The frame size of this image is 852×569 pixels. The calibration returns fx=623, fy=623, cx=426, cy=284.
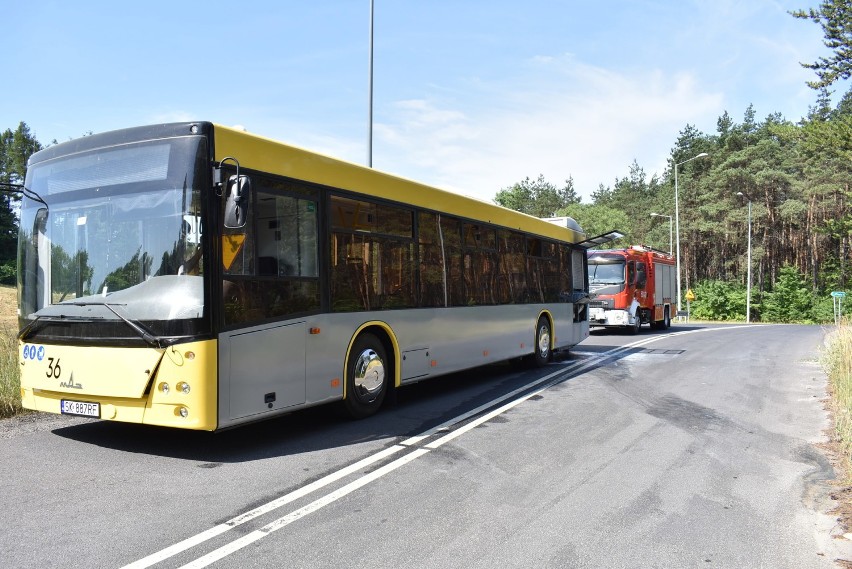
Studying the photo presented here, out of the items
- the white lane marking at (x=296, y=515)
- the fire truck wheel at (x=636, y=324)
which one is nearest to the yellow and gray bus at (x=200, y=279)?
the white lane marking at (x=296, y=515)

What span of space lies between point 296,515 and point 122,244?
2881 millimetres

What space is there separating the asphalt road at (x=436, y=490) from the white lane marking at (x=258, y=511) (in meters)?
0.02

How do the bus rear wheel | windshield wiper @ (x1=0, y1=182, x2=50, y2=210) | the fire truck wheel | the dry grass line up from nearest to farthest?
windshield wiper @ (x1=0, y1=182, x2=50, y2=210), the bus rear wheel, the dry grass, the fire truck wheel

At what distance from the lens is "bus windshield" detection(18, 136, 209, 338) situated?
5.27 meters

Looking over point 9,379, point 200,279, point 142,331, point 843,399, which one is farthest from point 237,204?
point 843,399

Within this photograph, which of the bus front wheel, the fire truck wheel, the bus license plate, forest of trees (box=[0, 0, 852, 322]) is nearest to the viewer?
the bus license plate

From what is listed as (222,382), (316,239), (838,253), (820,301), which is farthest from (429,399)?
(838,253)

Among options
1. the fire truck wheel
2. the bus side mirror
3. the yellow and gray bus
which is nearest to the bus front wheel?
the yellow and gray bus

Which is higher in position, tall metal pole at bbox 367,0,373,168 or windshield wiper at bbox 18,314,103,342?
tall metal pole at bbox 367,0,373,168

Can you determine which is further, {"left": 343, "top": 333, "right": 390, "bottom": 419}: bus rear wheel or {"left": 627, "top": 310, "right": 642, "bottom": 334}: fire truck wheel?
{"left": 627, "top": 310, "right": 642, "bottom": 334}: fire truck wheel

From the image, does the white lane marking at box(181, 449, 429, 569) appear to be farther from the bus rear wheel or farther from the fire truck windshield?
the fire truck windshield

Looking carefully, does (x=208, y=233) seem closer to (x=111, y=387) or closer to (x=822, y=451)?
(x=111, y=387)

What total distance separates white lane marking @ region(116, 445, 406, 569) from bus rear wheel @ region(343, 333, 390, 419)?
1.18m

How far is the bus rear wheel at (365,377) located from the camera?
281 inches
